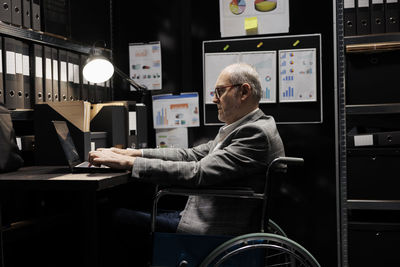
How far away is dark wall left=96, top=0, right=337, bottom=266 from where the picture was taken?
2.53 metres

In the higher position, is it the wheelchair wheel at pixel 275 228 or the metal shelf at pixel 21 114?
the metal shelf at pixel 21 114

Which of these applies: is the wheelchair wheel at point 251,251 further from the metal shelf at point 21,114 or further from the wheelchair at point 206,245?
the metal shelf at point 21,114

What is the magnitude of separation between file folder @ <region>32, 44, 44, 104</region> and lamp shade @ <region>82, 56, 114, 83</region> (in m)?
0.21

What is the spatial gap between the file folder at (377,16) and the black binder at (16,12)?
178cm

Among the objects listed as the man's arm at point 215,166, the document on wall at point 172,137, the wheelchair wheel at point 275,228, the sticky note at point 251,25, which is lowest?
the wheelchair wheel at point 275,228

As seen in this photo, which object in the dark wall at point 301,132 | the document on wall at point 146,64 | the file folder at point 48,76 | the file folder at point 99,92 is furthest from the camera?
the document on wall at point 146,64

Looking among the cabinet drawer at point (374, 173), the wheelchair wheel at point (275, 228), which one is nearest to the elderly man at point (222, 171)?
the wheelchair wheel at point (275, 228)

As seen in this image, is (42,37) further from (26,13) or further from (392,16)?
(392,16)

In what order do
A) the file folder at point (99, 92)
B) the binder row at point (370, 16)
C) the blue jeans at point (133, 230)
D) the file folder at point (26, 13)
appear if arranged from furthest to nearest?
the file folder at point (99, 92) → the binder row at point (370, 16) → the file folder at point (26, 13) → the blue jeans at point (133, 230)

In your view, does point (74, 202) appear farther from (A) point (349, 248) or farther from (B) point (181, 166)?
(A) point (349, 248)

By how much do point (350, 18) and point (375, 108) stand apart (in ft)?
1.66

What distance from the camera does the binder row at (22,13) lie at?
192cm

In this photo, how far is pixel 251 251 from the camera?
1564mm

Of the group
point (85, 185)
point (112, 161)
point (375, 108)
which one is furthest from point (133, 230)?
point (375, 108)
